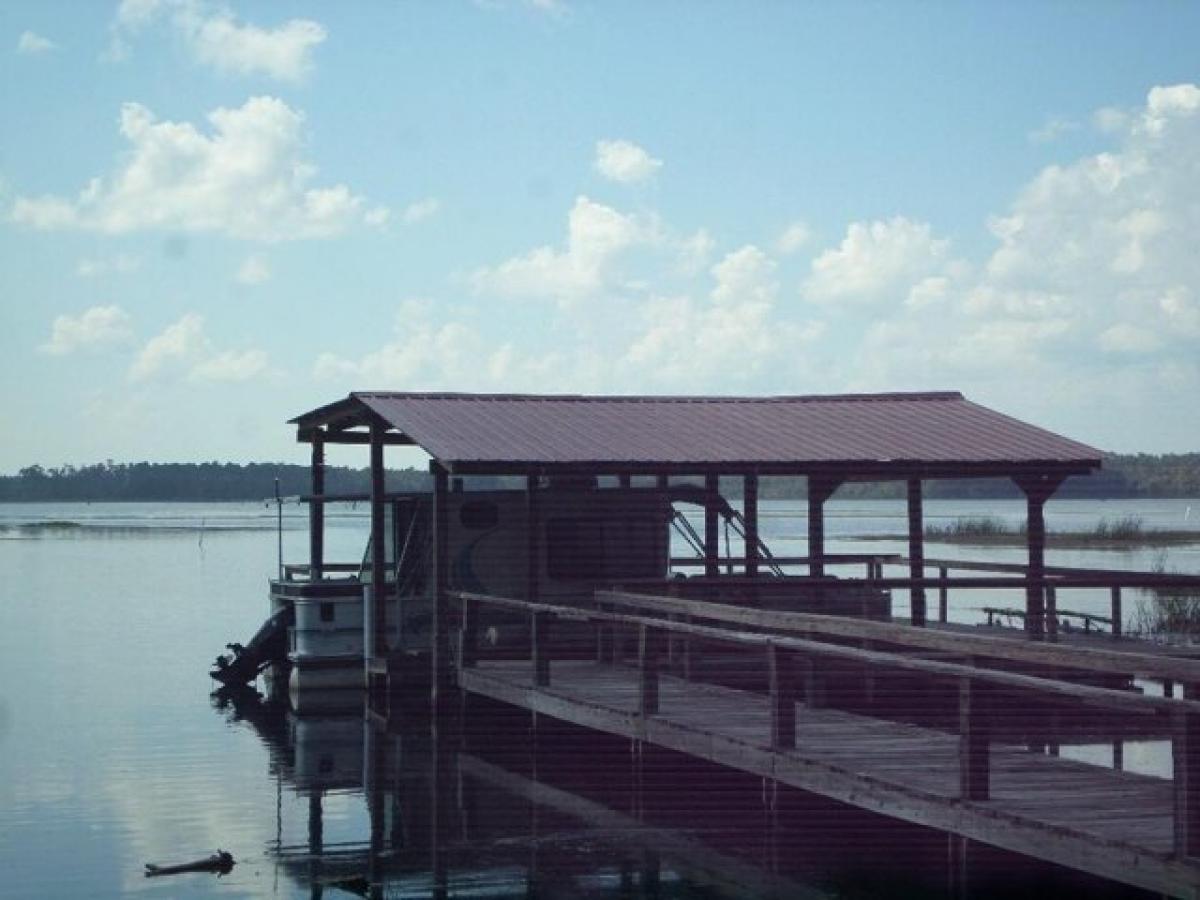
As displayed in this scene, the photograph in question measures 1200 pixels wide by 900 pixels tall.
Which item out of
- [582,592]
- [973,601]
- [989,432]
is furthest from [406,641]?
[973,601]

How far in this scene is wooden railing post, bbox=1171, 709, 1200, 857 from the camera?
31.2 ft

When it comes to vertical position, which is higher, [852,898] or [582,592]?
[582,592]

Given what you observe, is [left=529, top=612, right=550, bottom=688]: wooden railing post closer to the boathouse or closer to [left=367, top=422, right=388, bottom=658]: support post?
the boathouse

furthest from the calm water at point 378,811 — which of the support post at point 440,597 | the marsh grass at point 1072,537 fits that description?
the marsh grass at point 1072,537

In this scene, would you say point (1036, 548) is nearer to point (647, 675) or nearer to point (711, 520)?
point (711, 520)

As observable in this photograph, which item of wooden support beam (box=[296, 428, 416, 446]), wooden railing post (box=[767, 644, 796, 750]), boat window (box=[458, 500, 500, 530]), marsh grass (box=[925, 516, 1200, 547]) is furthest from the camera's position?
marsh grass (box=[925, 516, 1200, 547])

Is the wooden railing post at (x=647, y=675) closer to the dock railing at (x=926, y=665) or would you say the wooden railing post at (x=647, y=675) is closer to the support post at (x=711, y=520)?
the dock railing at (x=926, y=665)

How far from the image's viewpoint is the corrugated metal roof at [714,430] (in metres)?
20.5

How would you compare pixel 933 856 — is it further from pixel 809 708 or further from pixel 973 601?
pixel 973 601

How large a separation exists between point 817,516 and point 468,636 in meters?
5.01

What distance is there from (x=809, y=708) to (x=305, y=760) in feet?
20.3

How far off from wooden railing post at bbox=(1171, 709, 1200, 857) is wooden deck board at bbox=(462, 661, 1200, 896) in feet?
0.42

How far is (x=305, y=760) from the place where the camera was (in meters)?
19.7

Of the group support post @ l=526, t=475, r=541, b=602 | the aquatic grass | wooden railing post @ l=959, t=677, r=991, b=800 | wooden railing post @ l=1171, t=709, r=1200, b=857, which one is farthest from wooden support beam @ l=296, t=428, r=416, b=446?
wooden railing post @ l=1171, t=709, r=1200, b=857
